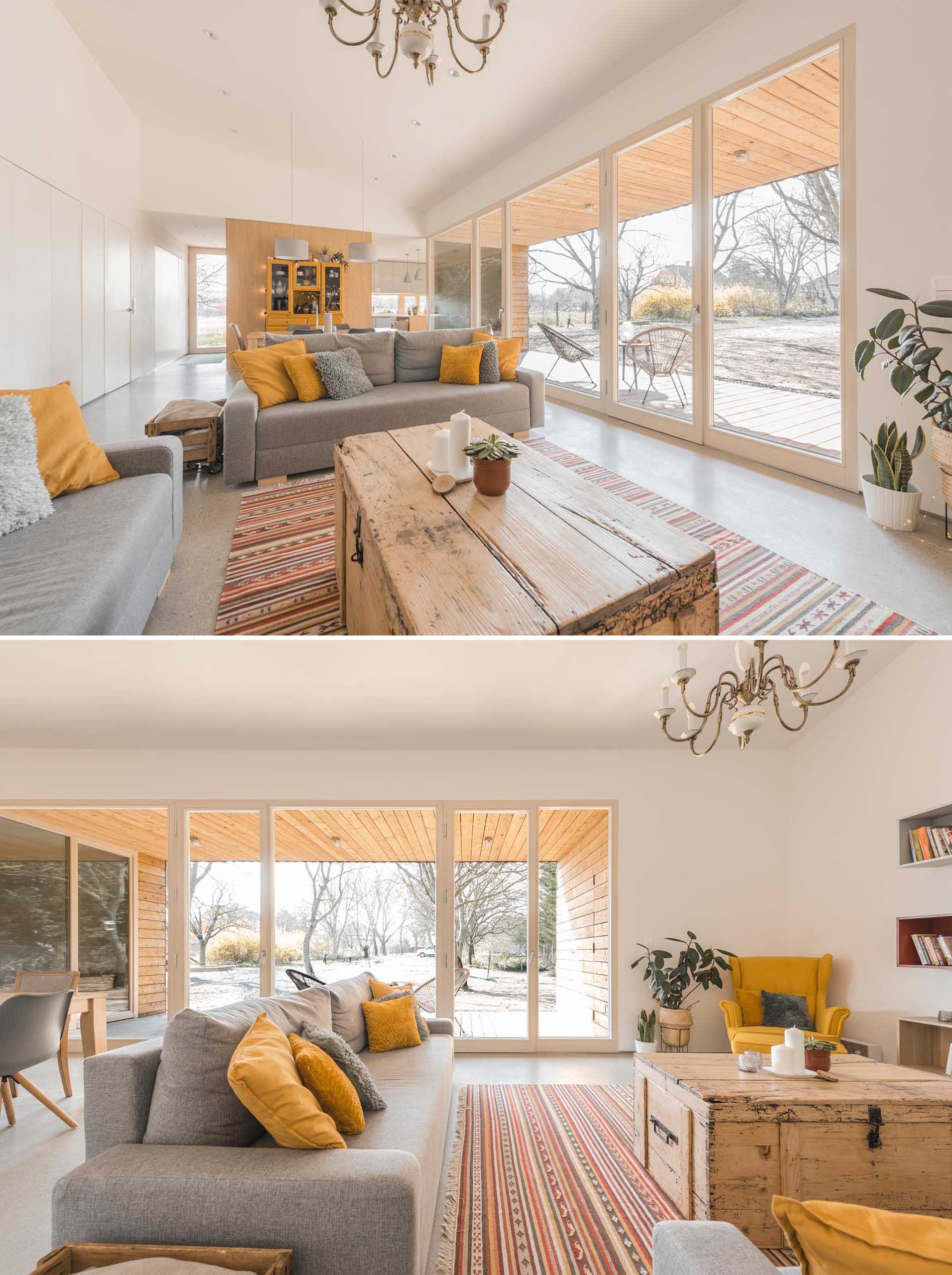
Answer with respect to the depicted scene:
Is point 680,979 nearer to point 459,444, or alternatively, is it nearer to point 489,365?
point 459,444

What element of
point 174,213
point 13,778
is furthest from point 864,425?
point 174,213

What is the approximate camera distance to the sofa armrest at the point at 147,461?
4344 mm

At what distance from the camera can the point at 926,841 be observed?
15.2 ft

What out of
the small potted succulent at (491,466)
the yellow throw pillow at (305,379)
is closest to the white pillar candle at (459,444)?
the small potted succulent at (491,466)

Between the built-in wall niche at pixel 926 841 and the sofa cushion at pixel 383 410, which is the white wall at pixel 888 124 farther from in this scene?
the sofa cushion at pixel 383 410

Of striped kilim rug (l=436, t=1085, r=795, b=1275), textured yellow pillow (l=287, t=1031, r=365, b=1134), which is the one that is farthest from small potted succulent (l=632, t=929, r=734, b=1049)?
textured yellow pillow (l=287, t=1031, r=365, b=1134)

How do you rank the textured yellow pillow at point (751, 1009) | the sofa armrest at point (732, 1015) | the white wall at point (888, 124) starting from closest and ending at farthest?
the white wall at point (888, 124) < the sofa armrest at point (732, 1015) < the textured yellow pillow at point (751, 1009)

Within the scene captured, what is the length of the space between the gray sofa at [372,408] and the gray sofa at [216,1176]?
10.6 ft

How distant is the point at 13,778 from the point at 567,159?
23.9ft

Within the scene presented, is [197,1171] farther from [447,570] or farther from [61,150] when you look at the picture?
[61,150]

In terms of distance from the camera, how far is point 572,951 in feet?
22.3

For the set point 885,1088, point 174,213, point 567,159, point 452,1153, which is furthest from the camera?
point 174,213

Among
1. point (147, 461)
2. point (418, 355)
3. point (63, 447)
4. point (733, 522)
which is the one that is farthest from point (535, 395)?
point (63, 447)

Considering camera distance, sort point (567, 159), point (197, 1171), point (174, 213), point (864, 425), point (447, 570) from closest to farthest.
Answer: point (197, 1171), point (447, 570), point (864, 425), point (567, 159), point (174, 213)
